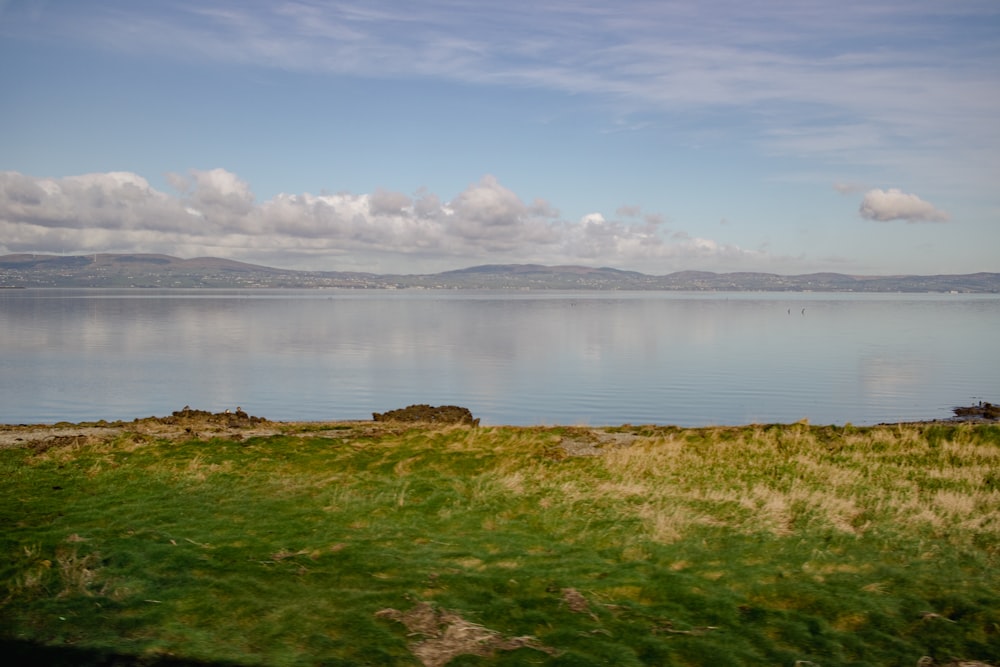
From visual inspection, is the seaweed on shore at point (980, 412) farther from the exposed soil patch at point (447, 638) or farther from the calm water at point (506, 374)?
the exposed soil patch at point (447, 638)

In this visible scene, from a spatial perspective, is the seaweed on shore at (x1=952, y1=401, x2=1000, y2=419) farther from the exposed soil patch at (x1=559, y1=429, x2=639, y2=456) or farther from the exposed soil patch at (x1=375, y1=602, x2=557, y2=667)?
the exposed soil patch at (x1=375, y1=602, x2=557, y2=667)

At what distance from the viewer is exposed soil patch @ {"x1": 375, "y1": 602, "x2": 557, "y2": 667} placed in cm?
1080

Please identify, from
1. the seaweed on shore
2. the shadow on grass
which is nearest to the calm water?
the seaweed on shore

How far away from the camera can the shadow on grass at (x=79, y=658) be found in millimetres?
10281

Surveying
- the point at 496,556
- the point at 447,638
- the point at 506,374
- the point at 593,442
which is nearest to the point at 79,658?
the point at 447,638

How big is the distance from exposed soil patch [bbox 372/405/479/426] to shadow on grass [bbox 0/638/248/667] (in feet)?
84.5

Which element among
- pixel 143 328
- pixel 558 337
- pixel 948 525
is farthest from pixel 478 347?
pixel 948 525

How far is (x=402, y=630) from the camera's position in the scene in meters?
11.4

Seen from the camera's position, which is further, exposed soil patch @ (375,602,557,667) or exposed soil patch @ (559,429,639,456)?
exposed soil patch @ (559,429,639,456)

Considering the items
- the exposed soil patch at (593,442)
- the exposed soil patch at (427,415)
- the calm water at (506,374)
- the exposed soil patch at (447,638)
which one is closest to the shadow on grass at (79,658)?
the exposed soil patch at (447,638)

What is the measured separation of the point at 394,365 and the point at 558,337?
45010 millimetres

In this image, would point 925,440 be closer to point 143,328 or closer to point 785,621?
point 785,621

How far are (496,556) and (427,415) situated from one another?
23.8 m

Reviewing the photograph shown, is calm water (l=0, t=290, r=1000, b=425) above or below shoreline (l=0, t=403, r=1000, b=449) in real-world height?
below
